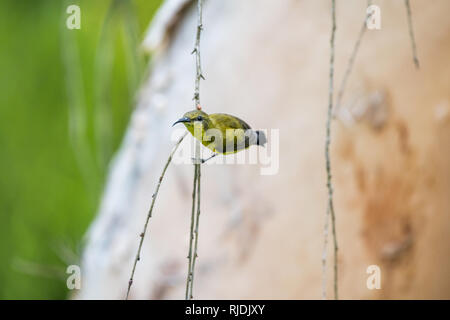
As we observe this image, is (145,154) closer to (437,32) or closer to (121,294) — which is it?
(121,294)

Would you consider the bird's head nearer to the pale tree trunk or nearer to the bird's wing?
the bird's wing

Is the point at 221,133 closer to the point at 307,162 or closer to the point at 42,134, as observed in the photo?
the point at 307,162

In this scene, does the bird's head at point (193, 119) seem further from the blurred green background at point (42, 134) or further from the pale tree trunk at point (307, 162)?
the blurred green background at point (42, 134)

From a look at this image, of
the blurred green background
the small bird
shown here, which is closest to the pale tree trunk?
the small bird

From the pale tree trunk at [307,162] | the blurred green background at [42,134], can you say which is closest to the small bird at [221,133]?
the pale tree trunk at [307,162]

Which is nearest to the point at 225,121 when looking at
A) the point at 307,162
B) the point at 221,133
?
the point at 221,133

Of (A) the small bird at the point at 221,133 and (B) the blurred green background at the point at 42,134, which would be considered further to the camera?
(B) the blurred green background at the point at 42,134

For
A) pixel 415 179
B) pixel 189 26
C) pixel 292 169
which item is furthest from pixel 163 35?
pixel 415 179

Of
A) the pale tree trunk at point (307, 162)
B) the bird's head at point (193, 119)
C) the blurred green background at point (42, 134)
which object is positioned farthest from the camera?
the blurred green background at point (42, 134)
